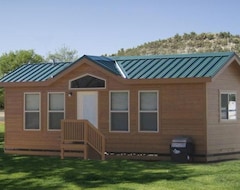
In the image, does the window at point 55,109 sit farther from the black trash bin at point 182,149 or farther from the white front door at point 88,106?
the black trash bin at point 182,149

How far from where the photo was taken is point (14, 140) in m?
22.3

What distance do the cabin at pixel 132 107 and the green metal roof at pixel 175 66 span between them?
3cm

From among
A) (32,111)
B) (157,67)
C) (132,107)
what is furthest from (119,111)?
(32,111)

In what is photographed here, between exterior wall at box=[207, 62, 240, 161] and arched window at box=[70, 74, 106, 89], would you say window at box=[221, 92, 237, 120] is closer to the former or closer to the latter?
exterior wall at box=[207, 62, 240, 161]

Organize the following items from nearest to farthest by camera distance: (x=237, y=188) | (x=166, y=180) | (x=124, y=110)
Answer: (x=237, y=188) < (x=166, y=180) < (x=124, y=110)

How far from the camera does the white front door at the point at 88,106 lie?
20.5m

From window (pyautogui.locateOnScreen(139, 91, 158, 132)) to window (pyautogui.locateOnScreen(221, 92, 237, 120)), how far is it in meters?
2.39

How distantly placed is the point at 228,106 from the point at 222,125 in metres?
0.85

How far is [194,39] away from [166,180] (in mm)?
71903

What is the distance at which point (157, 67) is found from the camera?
19766mm

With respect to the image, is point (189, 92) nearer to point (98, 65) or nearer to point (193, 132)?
point (193, 132)

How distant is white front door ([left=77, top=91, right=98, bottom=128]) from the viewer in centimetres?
2050

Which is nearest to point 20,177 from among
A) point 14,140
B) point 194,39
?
point 14,140

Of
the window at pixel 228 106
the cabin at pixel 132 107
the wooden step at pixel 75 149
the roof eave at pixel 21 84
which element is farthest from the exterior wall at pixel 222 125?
the roof eave at pixel 21 84
